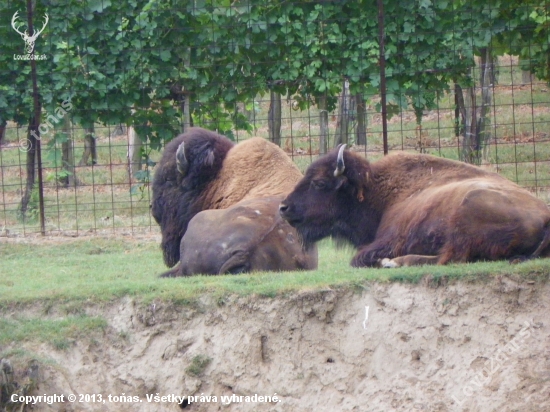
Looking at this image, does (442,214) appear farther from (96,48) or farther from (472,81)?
(96,48)

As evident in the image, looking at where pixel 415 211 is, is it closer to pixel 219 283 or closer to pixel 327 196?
pixel 327 196

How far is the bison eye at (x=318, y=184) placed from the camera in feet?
24.7

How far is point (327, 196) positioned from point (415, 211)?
0.83m

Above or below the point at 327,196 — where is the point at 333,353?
below

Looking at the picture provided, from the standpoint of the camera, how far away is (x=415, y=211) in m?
7.11

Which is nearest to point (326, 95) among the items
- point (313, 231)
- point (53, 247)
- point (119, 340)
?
point (53, 247)

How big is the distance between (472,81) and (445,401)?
7.21 m

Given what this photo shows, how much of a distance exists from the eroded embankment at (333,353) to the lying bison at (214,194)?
1.14m

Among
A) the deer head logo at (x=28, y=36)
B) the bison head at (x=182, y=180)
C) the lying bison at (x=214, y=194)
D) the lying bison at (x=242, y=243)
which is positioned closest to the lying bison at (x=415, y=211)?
the lying bison at (x=242, y=243)

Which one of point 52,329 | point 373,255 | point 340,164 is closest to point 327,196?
point 340,164

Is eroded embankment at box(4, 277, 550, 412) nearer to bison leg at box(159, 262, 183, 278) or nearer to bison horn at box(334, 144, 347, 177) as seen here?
bison leg at box(159, 262, 183, 278)

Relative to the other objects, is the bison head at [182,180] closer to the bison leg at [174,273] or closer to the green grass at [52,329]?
the bison leg at [174,273]

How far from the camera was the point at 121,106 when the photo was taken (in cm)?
1214

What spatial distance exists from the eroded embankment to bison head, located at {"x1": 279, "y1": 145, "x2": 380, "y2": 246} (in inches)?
50.0
